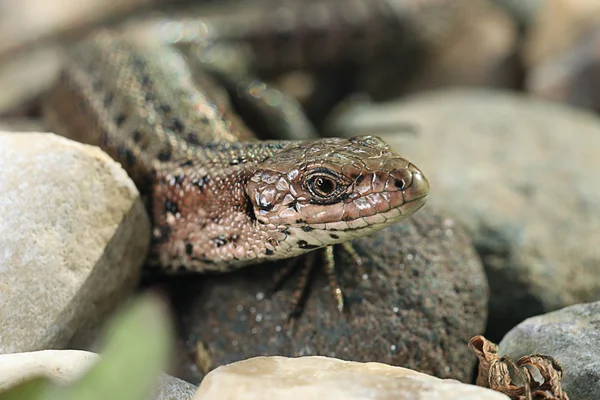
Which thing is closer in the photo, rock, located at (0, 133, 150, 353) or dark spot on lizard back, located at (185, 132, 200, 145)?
rock, located at (0, 133, 150, 353)

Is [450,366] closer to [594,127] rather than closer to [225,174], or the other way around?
[225,174]

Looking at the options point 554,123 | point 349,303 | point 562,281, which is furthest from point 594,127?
point 349,303

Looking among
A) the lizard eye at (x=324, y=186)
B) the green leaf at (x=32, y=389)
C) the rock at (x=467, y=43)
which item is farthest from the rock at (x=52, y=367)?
the rock at (x=467, y=43)

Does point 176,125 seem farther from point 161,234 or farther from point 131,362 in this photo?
point 131,362

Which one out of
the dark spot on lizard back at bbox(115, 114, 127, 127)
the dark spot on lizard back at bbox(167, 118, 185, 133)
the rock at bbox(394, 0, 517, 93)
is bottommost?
the rock at bbox(394, 0, 517, 93)

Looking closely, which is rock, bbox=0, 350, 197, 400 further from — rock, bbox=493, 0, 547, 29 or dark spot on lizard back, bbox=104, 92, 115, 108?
rock, bbox=493, 0, 547, 29

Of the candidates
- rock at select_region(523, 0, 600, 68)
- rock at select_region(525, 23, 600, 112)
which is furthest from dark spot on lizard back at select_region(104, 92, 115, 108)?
rock at select_region(523, 0, 600, 68)
